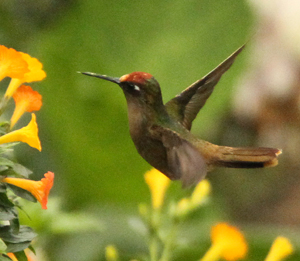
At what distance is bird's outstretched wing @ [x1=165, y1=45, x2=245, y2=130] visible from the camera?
552mm

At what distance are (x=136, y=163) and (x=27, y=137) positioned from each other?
1.16 metres

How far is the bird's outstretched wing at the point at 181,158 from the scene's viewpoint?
0.42m

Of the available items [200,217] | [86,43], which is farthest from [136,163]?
[200,217]

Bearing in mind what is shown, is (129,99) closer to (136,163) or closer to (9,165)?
(9,165)

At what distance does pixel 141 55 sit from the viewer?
886mm

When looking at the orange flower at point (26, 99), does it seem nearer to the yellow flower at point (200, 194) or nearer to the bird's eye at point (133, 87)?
the bird's eye at point (133, 87)

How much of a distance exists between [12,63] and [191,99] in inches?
9.2

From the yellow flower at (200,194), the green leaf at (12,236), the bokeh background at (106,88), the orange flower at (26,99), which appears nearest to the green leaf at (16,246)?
the green leaf at (12,236)

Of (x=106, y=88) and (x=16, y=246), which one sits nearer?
(x=16, y=246)

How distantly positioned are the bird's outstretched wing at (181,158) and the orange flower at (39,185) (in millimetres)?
110

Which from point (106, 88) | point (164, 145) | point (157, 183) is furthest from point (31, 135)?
point (106, 88)

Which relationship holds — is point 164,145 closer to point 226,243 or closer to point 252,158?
point 252,158

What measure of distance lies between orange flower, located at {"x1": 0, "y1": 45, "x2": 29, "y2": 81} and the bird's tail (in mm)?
218

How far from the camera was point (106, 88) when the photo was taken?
1380mm
